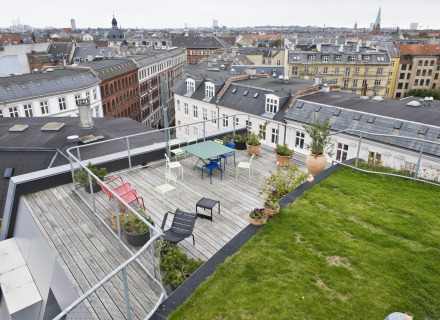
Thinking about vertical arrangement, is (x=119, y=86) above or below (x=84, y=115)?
below

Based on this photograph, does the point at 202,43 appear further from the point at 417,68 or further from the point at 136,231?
the point at 136,231

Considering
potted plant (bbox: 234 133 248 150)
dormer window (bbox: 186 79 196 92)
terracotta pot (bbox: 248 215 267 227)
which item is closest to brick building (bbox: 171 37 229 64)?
dormer window (bbox: 186 79 196 92)

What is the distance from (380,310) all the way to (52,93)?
42375 mm

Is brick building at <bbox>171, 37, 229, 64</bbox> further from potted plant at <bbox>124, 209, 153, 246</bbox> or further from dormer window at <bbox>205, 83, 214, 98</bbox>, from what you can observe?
potted plant at <bbox>124, 209, 153, 246</bbox>

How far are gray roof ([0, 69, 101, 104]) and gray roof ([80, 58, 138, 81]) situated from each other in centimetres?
278

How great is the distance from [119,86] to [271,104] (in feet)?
96.7

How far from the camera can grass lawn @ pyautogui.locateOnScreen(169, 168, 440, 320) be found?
18.2 ft

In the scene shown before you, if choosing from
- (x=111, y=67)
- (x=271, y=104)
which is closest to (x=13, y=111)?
(x=111, y=67)

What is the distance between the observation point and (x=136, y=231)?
773 cm

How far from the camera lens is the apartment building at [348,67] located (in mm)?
71625

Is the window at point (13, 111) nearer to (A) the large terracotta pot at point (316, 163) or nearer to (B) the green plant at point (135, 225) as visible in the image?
(B) the green plant at point (135, 225)

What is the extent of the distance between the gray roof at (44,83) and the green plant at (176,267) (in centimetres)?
3704

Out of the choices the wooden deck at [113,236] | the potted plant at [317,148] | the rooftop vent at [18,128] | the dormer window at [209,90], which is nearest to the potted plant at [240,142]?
the wooden deck at [113,236]

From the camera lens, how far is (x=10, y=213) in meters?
9.91
